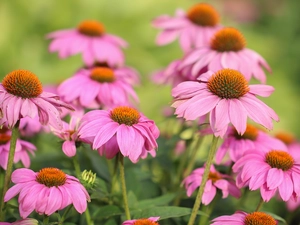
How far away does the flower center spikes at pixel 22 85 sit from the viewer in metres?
0.94

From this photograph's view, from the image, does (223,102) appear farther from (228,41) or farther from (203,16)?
(203,16)

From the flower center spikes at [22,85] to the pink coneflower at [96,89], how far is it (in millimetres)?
274

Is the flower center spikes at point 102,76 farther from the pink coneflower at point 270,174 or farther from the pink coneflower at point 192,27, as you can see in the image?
the pink coneflower at point 270,174

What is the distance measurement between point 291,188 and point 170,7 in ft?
8.50

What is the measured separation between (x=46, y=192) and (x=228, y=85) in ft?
1.11

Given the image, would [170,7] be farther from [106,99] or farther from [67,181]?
[67,181]

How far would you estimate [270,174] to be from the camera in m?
0.97

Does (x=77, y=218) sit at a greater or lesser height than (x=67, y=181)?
lesser

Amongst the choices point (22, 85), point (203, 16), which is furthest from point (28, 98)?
point (203, 16)

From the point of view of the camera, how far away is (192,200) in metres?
1.25

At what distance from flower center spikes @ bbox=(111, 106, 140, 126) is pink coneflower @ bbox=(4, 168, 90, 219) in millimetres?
118

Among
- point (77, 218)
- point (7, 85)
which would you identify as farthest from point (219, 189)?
point (7, 85)

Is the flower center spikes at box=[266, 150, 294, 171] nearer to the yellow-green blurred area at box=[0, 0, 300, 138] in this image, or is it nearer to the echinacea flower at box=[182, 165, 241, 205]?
the echinacea flower at box=[182, 165, 241, 205]

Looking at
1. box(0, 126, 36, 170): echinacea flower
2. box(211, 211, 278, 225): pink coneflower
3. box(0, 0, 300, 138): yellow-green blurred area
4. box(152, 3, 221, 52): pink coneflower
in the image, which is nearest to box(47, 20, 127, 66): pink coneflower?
box(152, 3, 221, 52): pink coneflower
